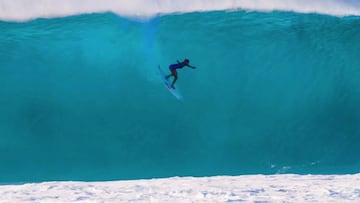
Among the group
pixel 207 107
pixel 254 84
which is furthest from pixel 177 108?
pixel 254 84

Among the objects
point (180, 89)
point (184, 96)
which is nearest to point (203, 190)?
point (184, 96)

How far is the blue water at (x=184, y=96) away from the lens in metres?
8.69

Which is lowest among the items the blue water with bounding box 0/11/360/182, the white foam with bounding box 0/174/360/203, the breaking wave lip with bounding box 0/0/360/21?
the white foam with bounding box 0/174/360/203

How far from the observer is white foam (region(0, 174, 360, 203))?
5.82 meters

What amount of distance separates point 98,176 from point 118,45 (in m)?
2.58

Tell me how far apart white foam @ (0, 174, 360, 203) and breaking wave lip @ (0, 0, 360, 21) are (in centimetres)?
473

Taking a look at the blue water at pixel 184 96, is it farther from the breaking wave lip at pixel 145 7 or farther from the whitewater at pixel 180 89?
the breaking wave lip at pixel 145 7

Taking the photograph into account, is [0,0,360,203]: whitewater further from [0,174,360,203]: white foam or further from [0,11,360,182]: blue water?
[0,174,360,203]: white foam

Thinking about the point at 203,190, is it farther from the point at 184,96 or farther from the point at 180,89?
the point at 180,89

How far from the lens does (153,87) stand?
959 cm

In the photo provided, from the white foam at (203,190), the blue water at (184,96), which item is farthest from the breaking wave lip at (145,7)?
A: the white foam at (203,190)

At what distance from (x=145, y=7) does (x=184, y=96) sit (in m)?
2.21

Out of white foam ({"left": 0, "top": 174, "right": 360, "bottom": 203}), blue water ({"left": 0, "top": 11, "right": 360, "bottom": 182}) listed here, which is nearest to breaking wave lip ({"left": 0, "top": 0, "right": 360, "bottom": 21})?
blue water ({"left": 0, "top": 11, "right": 360, "bottom": 182})

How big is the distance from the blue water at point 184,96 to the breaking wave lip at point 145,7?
163 mm
